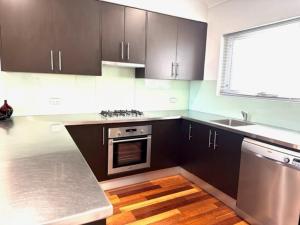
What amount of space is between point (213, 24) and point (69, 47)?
1.97m

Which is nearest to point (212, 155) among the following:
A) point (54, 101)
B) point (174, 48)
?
point (174, 48)

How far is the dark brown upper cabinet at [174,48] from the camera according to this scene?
2738 mm

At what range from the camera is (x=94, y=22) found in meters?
2.34

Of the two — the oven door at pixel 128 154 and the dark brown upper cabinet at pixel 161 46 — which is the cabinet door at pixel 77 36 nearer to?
the dark brown upper cabinet at pixel 161 46

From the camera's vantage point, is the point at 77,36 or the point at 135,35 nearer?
the point at 77,36

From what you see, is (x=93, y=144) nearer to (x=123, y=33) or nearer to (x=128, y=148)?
(x=128, y=148)

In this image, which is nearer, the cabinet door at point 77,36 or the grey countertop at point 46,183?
the grey countertop at point 46,183

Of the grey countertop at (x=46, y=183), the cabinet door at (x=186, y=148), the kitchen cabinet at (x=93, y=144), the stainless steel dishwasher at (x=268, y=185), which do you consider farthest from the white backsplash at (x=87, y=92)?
the stainless steel dishwasher at (x=268, y=185)

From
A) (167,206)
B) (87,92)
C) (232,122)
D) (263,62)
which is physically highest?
(263,62)

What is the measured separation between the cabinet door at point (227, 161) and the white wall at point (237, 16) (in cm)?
111

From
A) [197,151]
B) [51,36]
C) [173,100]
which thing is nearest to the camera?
[51,36]

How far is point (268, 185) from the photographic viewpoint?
182 cm

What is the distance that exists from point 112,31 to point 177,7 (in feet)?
3.35

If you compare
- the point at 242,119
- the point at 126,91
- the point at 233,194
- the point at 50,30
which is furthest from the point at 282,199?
the point at 50,30
